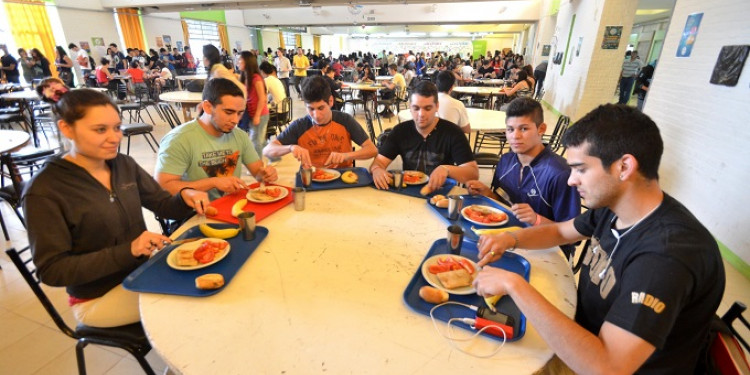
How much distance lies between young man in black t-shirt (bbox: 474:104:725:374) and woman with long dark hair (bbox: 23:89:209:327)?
1.33 meters

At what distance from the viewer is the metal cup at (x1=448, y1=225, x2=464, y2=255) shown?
4.30ft

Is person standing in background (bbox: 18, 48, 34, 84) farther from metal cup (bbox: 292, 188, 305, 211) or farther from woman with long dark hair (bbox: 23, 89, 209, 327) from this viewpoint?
metal cup (bbox: 292, 188, 305, 211)

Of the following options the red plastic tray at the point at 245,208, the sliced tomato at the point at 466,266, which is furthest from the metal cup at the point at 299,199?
the sliced tomato at the point at 466,266

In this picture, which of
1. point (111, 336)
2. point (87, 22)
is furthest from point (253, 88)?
point (87, 22)

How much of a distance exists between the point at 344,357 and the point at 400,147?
1835 millimetres

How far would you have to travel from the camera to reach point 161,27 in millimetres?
14820

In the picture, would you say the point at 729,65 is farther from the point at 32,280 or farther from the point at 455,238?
the point at 32,280

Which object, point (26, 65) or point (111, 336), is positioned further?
point (26, 65)

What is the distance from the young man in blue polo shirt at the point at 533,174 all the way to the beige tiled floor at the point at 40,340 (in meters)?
1.77

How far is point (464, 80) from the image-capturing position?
11250mm

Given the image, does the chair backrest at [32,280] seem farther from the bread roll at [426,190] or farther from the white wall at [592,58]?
the white wall at [592,58]

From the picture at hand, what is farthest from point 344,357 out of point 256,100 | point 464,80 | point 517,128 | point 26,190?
point 464,80

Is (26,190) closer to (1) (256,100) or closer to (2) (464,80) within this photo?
(1) (256,100)

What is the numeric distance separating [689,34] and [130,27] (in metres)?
17.1
